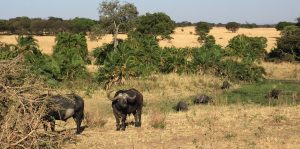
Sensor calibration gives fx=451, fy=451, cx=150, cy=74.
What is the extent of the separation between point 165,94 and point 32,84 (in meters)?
14.8

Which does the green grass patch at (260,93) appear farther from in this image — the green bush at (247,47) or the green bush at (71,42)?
the green bush at (71,42)

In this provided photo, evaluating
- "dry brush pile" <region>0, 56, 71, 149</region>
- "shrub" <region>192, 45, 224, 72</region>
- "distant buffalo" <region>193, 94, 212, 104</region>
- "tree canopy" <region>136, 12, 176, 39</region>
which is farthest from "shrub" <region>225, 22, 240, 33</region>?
"dry brush pile" <region>0, 56, 71, 149</region>

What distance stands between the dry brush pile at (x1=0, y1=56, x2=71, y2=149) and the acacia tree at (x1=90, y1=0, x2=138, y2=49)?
29.0 m

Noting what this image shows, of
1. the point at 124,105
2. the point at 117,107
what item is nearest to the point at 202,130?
the point at 124,105

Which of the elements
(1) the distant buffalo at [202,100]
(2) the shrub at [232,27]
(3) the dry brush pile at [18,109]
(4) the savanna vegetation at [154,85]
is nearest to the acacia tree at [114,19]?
(4) the savanna vegetation at [154,85]

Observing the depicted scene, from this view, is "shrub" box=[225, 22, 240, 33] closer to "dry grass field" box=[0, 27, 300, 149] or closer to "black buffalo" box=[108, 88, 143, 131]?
"dry grass field" box=[0, 27, 300, 149]

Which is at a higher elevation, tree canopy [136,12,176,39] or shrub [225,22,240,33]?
tree canopy [136,12,176,39]

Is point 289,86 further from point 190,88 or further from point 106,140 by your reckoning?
point 106,140

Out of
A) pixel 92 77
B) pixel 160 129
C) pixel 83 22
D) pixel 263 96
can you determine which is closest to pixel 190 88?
pixel 263 96

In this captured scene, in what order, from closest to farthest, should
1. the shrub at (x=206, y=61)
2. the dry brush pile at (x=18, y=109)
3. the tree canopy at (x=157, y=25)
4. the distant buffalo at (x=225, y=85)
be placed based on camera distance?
the dry brush pile at (x=18, y=109)
the distant buffalo at (x=225, y=85)
the shrub at (x=206, y=61)
the tree canopy at (x=157, y=25)

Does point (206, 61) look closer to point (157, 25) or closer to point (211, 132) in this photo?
point (211, 132)

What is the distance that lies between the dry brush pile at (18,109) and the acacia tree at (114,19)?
29.0 metres

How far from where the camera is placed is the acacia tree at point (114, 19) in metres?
38.2

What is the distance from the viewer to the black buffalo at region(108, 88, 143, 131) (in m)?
13.3
